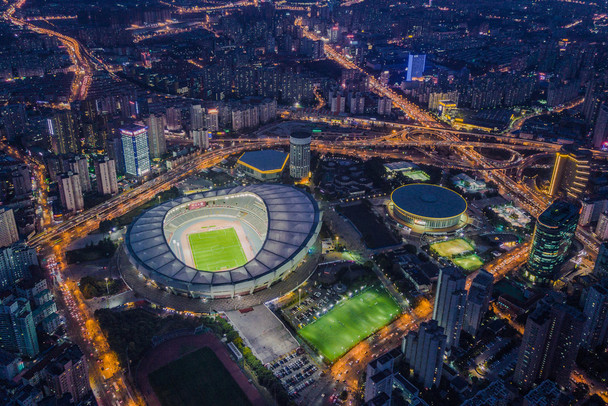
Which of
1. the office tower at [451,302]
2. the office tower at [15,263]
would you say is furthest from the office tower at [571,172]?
the office tower at [15,263]

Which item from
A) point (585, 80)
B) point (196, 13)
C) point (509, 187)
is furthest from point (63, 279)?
point (196, 13)

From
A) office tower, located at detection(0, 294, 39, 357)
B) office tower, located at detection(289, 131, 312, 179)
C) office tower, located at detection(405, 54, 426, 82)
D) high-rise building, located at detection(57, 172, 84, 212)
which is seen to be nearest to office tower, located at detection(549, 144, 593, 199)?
office tower, located at detection(289, 131, 312, 179)

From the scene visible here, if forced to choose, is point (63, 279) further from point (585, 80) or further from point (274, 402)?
point (585, 80)

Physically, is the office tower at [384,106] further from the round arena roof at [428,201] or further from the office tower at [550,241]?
the office tower at [550,241]

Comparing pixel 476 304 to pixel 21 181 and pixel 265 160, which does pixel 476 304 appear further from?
pixel 21 181

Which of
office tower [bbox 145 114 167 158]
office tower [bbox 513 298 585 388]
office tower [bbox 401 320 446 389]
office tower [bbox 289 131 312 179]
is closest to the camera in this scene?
office tower [bbox 513 298 585 388]

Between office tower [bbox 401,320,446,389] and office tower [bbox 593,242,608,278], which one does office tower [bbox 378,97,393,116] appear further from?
office tower [bbox 401,320,446,389]
